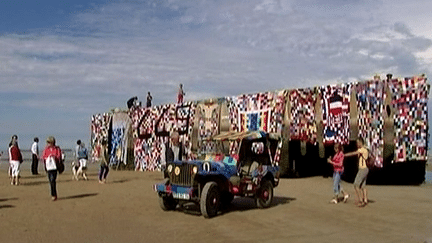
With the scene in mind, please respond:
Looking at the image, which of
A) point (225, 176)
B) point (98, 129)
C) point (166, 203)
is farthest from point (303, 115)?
point (98, 129)

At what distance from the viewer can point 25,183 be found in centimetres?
2200

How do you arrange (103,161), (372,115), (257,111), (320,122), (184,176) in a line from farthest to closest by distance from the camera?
(257,111) → (320,122) → (372,115) → (103,161) → (184,176)

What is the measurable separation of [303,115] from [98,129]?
17801 mm

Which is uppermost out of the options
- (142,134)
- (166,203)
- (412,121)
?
(412,121)

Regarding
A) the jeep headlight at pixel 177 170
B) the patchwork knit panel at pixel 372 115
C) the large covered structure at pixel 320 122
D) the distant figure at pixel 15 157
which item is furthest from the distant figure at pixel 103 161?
the patchwork knit panel at pixel 372 115

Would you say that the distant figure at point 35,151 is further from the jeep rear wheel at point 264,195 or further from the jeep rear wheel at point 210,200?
the jeep rear wheel at point 210,200

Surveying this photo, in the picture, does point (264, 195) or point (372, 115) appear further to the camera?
point (372, 115)

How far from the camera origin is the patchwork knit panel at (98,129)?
1427 inches

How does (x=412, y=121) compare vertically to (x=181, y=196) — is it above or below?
above

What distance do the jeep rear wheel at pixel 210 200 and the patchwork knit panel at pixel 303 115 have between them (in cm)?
1247

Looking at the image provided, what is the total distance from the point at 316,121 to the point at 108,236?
15.8 metres

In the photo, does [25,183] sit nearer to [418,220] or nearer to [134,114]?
[134,114]

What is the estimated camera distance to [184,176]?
13.0 meters

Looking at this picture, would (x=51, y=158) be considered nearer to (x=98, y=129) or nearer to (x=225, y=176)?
(x=225, y=176)
